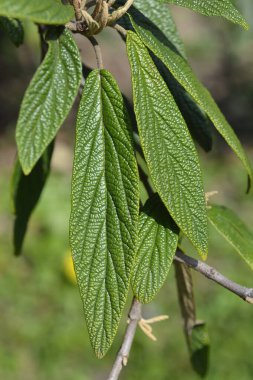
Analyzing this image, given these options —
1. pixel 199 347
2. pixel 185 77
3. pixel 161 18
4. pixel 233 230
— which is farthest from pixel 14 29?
pixel 199 347

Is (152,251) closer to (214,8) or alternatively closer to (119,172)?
(119,172)

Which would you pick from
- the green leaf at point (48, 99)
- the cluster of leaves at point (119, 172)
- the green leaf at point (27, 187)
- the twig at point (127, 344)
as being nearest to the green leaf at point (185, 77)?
the cluster of leaves at point (119, 172)

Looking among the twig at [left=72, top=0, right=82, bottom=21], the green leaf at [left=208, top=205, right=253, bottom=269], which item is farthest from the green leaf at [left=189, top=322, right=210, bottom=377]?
the twig at [left=72, top=0, right=82, bottom=21]

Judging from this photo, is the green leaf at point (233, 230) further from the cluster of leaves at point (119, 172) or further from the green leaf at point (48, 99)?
the green leaf at point (48, 99)

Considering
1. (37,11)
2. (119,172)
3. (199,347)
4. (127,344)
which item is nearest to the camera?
(37,11)

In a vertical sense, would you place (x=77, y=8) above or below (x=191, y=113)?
above

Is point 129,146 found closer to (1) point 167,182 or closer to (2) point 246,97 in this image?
(1) point 167,182

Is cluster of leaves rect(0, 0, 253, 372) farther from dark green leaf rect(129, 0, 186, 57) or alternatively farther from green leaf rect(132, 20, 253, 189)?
dark green leaf rect(129, 0, 186, 57)
